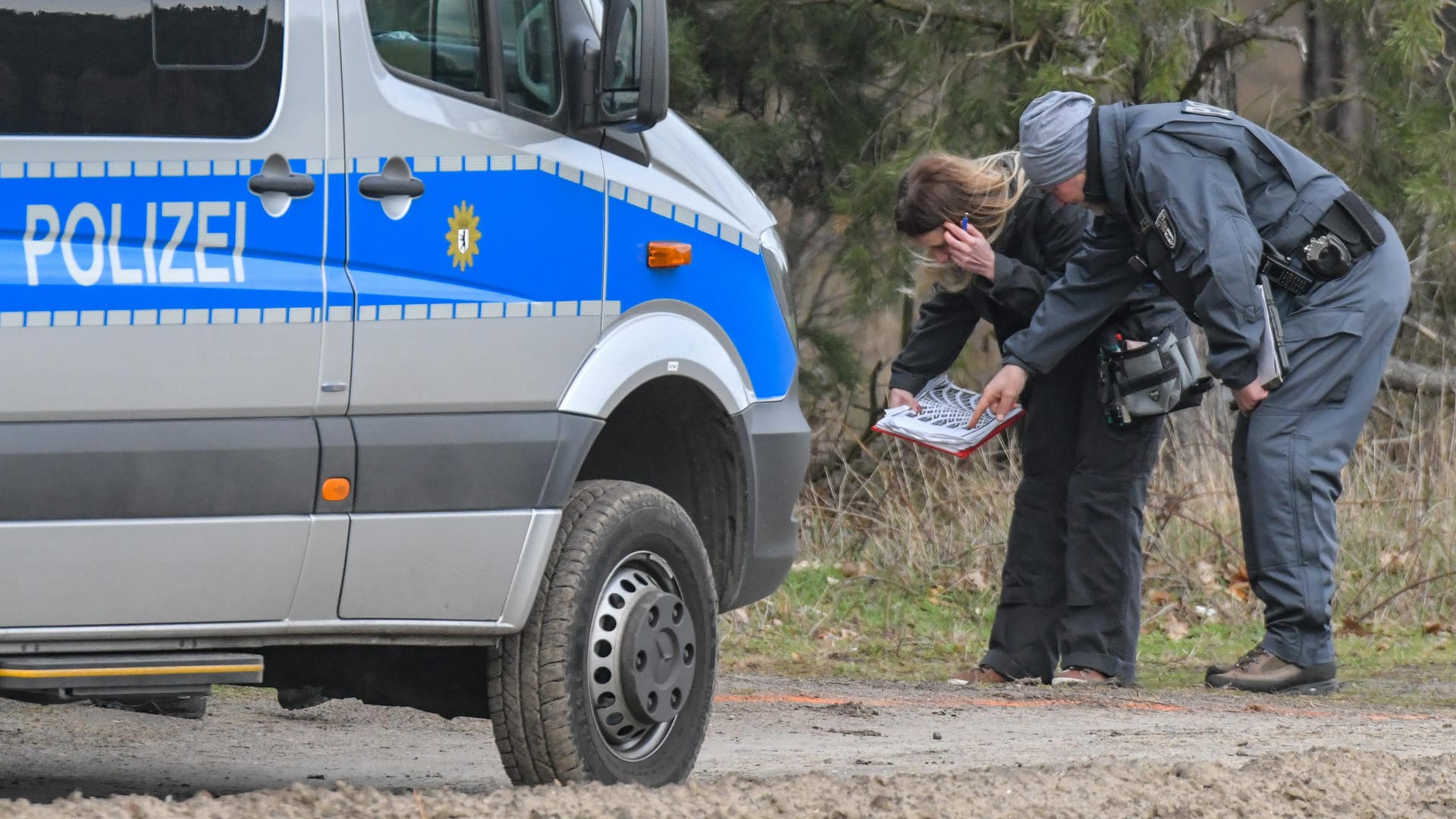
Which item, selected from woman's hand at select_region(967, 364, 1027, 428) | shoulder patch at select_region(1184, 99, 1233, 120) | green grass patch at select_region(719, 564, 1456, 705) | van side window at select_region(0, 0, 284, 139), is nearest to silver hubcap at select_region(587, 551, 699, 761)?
van side window at select_region(0, 0, 284, 139)

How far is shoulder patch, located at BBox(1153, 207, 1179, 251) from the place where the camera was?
237 inches

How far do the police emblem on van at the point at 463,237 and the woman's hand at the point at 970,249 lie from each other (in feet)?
9.19

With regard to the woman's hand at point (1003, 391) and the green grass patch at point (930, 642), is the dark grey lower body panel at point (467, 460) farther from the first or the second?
the green grass patch at point (930, 642)

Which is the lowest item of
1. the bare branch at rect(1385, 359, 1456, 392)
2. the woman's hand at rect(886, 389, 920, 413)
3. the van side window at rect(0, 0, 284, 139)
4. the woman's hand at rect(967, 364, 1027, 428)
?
the bare branch at rect(1385, 359, 1456, 392)

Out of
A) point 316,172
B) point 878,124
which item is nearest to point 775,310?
point 316,172

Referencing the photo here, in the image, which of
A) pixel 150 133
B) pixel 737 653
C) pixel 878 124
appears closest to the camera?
pixel 150 133

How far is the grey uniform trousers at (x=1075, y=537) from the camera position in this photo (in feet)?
21.6

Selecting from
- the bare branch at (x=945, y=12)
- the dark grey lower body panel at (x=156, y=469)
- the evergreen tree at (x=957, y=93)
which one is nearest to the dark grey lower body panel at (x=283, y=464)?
the dark grey lower body panel at (x=156, y=469)

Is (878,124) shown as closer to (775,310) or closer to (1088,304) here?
(1088,304)

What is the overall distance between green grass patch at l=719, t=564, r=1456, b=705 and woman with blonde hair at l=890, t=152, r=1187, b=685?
0.39 m

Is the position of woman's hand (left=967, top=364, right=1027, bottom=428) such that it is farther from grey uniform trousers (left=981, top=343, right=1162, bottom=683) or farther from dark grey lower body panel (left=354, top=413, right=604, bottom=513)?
dark grey lower body panel (left=354, top=413, right=604, bottom=513)

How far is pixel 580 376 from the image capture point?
411cm

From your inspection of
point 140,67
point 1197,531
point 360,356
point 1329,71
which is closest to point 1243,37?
point 1329,71

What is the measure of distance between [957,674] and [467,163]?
3.95m
